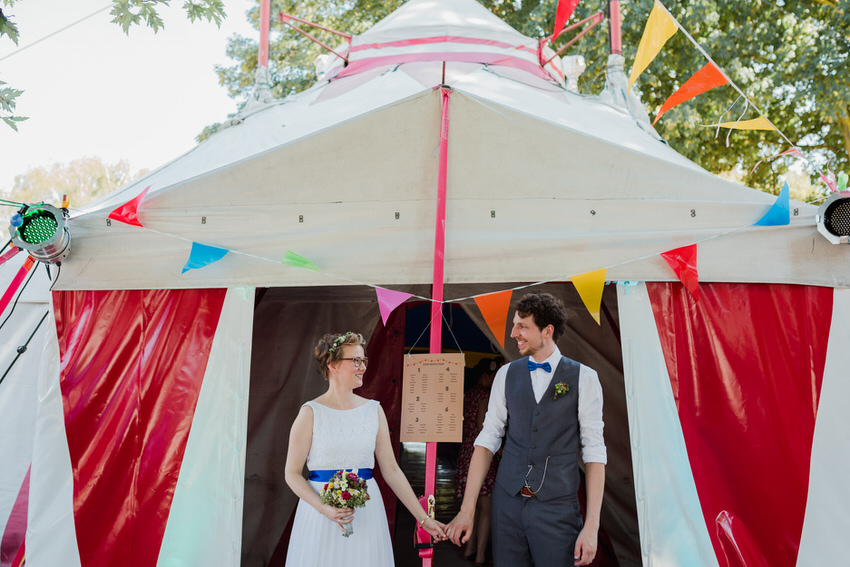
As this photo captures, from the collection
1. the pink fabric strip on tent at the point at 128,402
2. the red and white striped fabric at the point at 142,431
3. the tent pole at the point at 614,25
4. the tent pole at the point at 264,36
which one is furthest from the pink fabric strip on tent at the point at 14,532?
the tent pole at the point at 614,25

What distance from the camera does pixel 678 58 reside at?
8141mm

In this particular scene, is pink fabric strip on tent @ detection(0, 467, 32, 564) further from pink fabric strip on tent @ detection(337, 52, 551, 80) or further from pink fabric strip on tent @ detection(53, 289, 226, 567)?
pink fabric strip on tent @ detection(337, 52, 551, 80)

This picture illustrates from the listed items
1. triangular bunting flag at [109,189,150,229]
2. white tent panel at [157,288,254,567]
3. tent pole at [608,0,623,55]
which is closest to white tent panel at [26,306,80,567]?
white tent panel at [157,288,254,567]

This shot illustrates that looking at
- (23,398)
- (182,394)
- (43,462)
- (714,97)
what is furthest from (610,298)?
(714,97)

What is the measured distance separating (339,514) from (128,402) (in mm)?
1239

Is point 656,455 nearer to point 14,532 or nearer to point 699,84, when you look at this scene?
point 699,84

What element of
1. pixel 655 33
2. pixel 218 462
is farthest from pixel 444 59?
pixel 218 462

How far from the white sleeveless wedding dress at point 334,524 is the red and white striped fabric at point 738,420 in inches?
42.3

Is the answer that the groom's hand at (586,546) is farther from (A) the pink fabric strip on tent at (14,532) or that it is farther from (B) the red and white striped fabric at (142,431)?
(A) the pink fabric strip on tent at (14,532)

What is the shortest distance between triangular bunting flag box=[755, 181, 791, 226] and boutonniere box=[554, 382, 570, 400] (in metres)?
1.07

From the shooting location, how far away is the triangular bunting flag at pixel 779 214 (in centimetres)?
268

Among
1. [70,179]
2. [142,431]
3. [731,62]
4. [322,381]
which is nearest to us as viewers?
[142,431]

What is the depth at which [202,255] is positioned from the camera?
9.34ft

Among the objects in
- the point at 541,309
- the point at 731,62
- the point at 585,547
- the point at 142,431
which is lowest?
the point at 585,547
